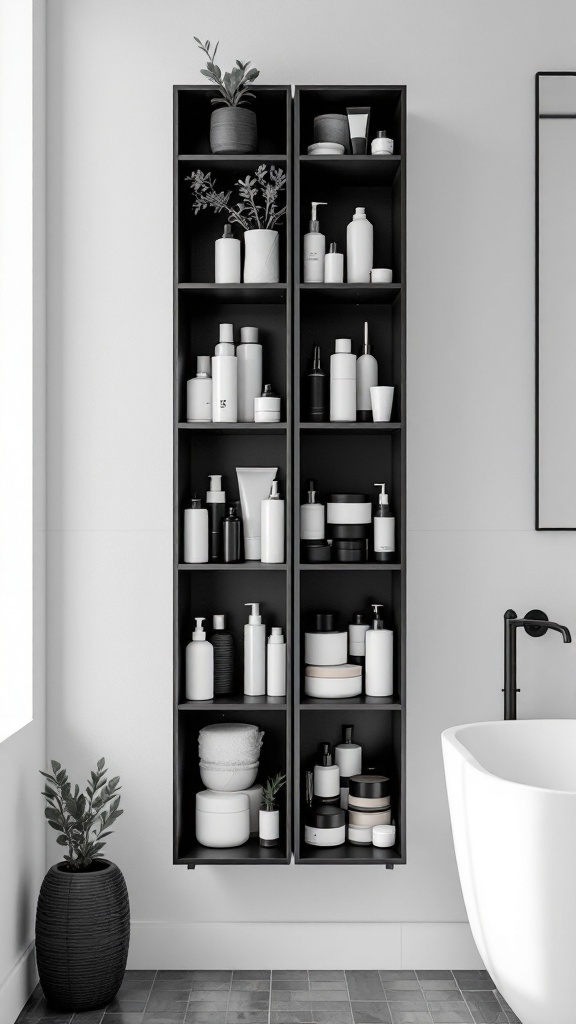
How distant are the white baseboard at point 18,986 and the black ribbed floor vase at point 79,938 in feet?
0.18

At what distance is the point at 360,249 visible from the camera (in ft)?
7.39

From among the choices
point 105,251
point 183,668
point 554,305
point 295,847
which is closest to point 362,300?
point 554,305

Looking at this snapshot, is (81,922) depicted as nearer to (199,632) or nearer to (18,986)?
(18,986)

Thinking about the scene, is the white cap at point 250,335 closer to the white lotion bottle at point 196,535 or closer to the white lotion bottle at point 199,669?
the white lotion bottle at point 196,535

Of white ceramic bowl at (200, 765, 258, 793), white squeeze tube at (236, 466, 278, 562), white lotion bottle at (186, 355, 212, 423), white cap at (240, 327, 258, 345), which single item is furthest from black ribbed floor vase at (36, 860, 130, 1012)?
white cap at (240, 327, 258, 345)

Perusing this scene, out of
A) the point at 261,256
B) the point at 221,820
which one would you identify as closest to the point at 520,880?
the point at 221,820

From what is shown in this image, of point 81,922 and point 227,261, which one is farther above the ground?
point 227,261

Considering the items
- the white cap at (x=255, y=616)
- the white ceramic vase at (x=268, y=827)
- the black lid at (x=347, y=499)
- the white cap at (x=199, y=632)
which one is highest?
the black lid at (x=347, y=499)

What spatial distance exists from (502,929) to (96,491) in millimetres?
1408

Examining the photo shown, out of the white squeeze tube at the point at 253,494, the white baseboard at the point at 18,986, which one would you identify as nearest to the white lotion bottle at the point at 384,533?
the white squeeze tube at the point at 253,494

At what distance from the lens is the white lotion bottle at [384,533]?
7.30 feet

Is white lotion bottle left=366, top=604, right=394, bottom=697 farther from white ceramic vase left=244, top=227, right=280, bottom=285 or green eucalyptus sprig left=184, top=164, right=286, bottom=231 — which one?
green eucalyptus sprig left=184, top=164, right=286, bottom=231

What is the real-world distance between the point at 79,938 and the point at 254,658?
744 mm

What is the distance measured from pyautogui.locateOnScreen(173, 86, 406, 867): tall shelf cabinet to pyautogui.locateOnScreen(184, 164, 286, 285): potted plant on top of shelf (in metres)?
0.03
